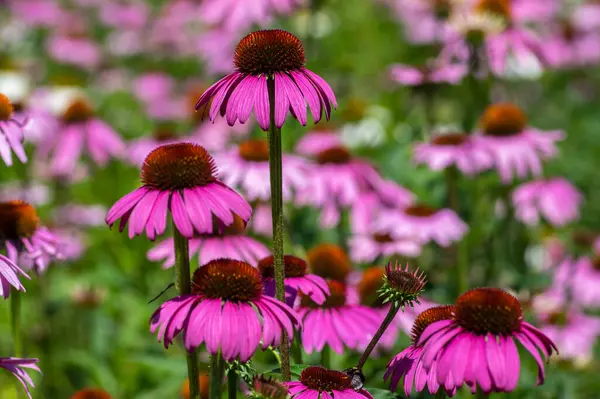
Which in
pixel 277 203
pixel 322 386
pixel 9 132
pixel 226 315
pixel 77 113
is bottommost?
pixel 322 386

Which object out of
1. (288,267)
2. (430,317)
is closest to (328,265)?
(288,267)

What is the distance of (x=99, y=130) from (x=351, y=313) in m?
1.77

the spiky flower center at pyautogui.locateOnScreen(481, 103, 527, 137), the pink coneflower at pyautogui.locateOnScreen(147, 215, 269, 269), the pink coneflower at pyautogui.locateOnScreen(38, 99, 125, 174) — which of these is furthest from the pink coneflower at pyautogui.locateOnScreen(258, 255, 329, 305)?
the pink coneflower at pyautogui.locateOnScreen(38, 99, 125, 174)

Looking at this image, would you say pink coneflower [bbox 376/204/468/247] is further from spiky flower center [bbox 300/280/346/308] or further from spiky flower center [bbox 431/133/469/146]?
spiky flower center [bbox 300/280/346/308]

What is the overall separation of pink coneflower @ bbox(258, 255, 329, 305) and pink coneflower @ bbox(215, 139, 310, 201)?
82 cm

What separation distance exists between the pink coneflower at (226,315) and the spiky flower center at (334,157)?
1.40 m

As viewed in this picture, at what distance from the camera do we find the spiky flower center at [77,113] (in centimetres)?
297

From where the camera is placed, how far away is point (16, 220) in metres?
1.39

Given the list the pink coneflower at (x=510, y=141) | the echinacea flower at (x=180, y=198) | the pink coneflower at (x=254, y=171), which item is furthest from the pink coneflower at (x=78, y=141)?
the echinacea flower at (x=180, y=198)

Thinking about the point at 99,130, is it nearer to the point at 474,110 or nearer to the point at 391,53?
the point at 474,110

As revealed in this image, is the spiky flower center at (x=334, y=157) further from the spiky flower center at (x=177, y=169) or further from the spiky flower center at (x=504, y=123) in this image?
the spiky flower center at (x=177, y=169)

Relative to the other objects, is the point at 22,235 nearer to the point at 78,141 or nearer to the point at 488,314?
the point at 488,314

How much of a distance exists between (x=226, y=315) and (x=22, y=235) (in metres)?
0.56

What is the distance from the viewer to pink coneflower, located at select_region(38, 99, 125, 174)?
113 inches
